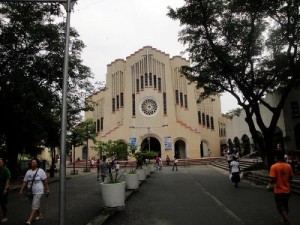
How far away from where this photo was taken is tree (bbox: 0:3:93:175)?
16.8m

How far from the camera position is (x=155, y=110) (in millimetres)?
47812

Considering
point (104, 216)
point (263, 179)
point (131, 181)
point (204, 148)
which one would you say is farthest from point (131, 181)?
point (204, 148)

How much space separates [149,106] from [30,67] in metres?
30.6

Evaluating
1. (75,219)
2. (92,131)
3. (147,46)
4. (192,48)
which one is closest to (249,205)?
(75,219)

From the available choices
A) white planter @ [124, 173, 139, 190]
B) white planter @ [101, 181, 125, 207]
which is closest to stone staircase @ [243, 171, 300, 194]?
white planter @ [124, 173, 139, 190]

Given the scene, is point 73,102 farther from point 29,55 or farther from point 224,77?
point 224,77

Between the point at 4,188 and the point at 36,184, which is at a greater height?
the point at 36,184

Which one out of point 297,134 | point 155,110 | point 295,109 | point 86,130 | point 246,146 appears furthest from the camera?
point 155,110

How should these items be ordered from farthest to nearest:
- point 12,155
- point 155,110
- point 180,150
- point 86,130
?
point 180,150
point 155,110
point 86,130
point 12,155

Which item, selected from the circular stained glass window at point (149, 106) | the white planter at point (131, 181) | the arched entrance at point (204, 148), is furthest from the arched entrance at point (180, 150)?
the white planter at point (131, 181)

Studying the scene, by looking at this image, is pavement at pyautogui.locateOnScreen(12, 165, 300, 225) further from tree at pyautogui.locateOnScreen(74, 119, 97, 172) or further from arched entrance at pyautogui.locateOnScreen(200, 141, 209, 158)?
arched entrance at pyautogui.locateOnScreen(200, 141, 209, 158)

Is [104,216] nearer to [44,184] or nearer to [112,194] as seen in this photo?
[112,194]

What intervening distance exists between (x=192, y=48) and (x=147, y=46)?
32.3 metres

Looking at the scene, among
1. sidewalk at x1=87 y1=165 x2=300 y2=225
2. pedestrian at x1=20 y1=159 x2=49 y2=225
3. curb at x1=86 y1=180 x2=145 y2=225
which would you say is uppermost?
pedestrian at x1=20 y1=159 x2=49 y2=225
